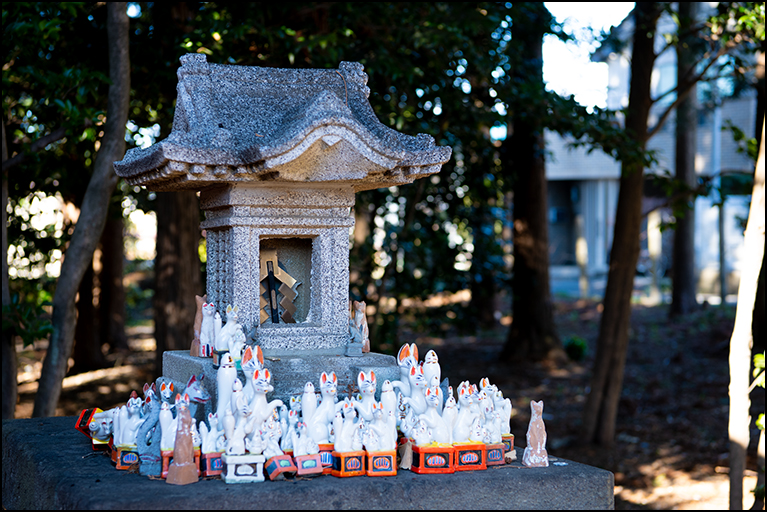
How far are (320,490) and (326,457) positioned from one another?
30cm

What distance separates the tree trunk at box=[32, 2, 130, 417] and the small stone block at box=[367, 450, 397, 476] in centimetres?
375

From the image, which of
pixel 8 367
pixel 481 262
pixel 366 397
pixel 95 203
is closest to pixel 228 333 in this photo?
pixel 366 397

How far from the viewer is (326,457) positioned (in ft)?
12.6

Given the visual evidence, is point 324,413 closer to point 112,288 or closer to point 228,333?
point 228,333

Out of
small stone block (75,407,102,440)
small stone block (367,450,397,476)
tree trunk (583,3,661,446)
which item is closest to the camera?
small stone block (367,450,397,476)

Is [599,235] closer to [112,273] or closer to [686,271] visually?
A: [686,271]

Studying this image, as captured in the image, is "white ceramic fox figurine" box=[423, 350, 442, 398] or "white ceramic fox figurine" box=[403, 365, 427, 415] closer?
"white ceramic fox figurine" box=[403, 365, 427, 415]

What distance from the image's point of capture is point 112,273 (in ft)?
39.9

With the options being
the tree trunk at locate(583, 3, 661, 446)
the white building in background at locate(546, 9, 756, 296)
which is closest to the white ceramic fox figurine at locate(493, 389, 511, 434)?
the tree trunk at locate(583, 3, 661, 446)

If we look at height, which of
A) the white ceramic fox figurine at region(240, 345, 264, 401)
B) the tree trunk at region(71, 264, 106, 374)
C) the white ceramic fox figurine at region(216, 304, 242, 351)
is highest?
the white ceramic fox figurine at region(216, 304, 242, 351)

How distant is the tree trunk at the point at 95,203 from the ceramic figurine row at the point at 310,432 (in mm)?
2414

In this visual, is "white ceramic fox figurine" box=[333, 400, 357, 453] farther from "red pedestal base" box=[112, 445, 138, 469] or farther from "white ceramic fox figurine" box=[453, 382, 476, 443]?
"red pedestal base" box=[112, 445, 138, 469]

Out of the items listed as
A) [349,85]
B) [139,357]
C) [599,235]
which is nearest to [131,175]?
[349,85]

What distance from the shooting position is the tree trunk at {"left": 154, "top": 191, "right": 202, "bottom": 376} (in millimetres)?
7910
